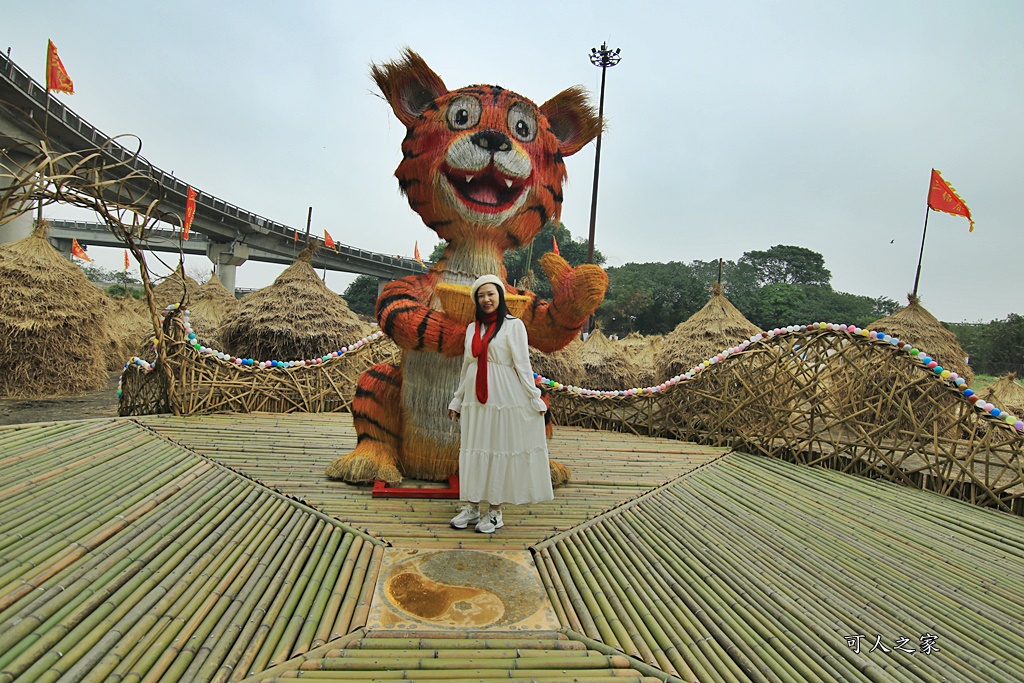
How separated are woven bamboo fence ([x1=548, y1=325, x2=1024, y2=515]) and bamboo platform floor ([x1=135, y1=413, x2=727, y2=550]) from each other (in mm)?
361

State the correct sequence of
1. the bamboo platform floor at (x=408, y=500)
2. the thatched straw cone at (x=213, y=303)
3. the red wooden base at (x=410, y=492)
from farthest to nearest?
the thatched straw cone at (x=213, y=303), the red wooden base at (x=410, y=492), the bamboo platform floor at (x=408, y=500)

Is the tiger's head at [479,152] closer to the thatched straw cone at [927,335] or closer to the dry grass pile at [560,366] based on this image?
the dry grass pile at [560,366]

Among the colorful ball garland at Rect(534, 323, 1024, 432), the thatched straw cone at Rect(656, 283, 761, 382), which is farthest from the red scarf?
the thatched straw cone at Rect(656, 283, 761, 382)

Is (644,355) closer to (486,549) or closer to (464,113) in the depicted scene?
(464,113)

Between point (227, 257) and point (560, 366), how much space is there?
2064cm

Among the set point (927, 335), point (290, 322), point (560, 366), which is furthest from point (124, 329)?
point (927, 335)

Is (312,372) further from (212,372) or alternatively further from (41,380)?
(41,380)

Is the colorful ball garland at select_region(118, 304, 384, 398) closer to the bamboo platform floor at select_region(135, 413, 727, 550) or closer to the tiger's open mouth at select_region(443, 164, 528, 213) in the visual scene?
the bamboo platform floor at select_region(135, 413, 727, 550)

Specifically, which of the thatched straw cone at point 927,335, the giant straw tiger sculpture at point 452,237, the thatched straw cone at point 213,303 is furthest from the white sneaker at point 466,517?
the thatched straw cone at point 213,303

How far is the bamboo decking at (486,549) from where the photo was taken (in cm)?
164

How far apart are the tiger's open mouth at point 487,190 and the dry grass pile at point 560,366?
539 cm

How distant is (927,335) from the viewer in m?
8.95

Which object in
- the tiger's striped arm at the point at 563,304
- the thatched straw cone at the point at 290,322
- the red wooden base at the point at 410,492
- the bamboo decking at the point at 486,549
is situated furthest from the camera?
the thatched straw cone at the point at 290,322

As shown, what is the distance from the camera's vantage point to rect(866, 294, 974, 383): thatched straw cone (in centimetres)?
872
